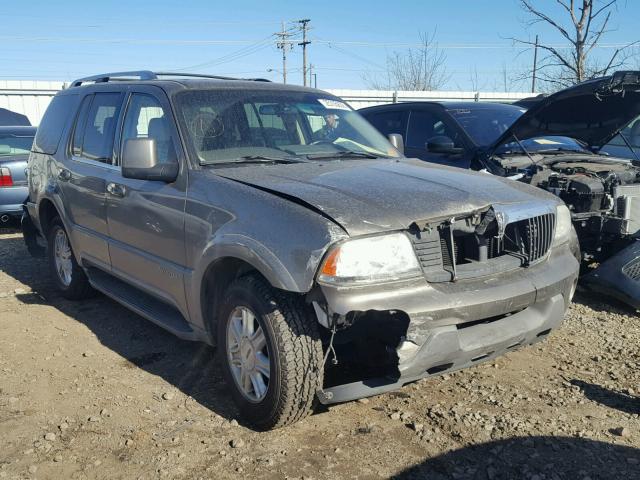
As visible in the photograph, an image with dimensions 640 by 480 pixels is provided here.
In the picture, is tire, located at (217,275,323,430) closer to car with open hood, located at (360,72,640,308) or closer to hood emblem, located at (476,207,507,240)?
hood emblem, located at (476,207,507,240)

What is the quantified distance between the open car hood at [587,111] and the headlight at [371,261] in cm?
358

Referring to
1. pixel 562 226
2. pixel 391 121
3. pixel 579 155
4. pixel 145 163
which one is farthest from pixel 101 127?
pixel 579 155

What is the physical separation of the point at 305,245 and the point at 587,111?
170 inches

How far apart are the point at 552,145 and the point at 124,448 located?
18.8ft

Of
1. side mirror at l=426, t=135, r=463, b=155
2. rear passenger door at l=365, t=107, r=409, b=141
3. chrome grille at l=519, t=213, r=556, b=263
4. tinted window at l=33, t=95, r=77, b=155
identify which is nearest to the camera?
chrome grille at l=519, t=213, r=556, b=263

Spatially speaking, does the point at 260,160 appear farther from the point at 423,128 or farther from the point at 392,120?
the point at 392,120

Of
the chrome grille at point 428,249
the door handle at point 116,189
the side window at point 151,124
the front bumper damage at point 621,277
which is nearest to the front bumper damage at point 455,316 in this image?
the chrome grille at point 428,249

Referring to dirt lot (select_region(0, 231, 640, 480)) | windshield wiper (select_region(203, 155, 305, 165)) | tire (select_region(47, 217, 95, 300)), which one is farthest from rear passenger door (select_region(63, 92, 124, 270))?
windshield wiper (select_region(203, 155, 305, 165))

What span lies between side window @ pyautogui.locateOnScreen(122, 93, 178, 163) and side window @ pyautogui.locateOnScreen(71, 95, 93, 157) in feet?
2.97

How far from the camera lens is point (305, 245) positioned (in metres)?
2.96

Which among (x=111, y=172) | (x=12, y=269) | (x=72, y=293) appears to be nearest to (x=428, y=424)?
(x=111, y=172)

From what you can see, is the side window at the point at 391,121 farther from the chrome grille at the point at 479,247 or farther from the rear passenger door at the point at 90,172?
the chrome grille at the point at 479,247

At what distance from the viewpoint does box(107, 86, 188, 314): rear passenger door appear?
387 centimetres

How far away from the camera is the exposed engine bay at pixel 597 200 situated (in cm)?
556
